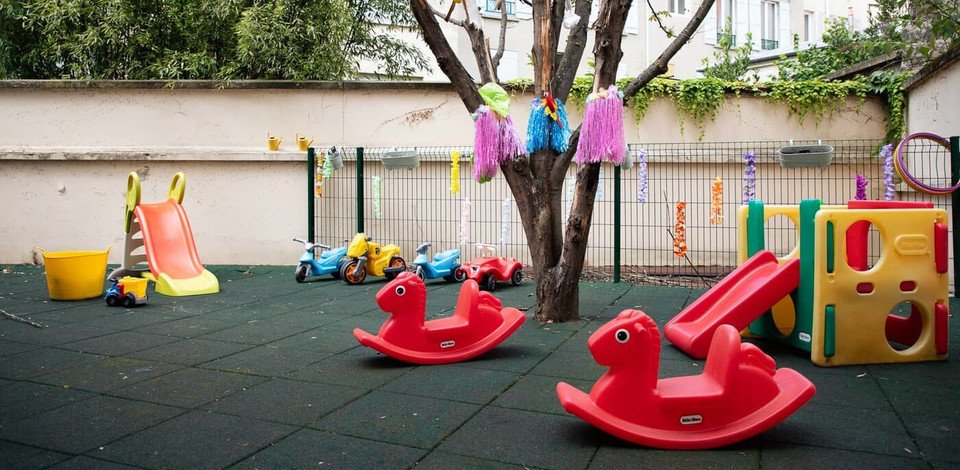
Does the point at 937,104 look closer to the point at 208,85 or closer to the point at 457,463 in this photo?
the point at 457,463

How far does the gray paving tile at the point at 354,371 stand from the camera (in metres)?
3.96

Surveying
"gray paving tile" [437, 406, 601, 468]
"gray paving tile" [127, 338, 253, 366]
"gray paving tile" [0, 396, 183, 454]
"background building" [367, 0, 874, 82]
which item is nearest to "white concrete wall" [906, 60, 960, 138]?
"gray paving tile" [437, 406, 601, 468]

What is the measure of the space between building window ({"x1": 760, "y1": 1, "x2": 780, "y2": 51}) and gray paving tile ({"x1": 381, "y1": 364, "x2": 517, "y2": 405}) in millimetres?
19979

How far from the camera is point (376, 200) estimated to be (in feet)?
30.6

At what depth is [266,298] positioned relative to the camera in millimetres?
7176

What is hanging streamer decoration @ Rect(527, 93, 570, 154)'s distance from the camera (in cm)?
563

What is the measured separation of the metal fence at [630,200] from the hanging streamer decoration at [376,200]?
0.01m

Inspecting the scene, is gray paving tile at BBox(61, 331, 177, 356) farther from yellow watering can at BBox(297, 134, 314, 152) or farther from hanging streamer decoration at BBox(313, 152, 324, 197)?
yellow watering can at BBox(297, 134, 314, 152)

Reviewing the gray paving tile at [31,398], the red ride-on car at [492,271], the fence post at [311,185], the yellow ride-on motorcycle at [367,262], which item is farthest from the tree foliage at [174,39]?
the gray paving tile at [31,398]

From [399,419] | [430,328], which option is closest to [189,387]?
[399,419]

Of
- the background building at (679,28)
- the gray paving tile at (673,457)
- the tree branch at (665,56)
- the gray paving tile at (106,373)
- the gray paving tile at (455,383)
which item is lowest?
the gray paving tile at (673,457)

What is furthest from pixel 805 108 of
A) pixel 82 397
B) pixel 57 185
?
pixel 57 185

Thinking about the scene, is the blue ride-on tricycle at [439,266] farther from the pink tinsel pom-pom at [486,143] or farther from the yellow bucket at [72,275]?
the yellow bucket at [72,275]

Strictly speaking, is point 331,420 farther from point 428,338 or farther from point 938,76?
point 938,76
